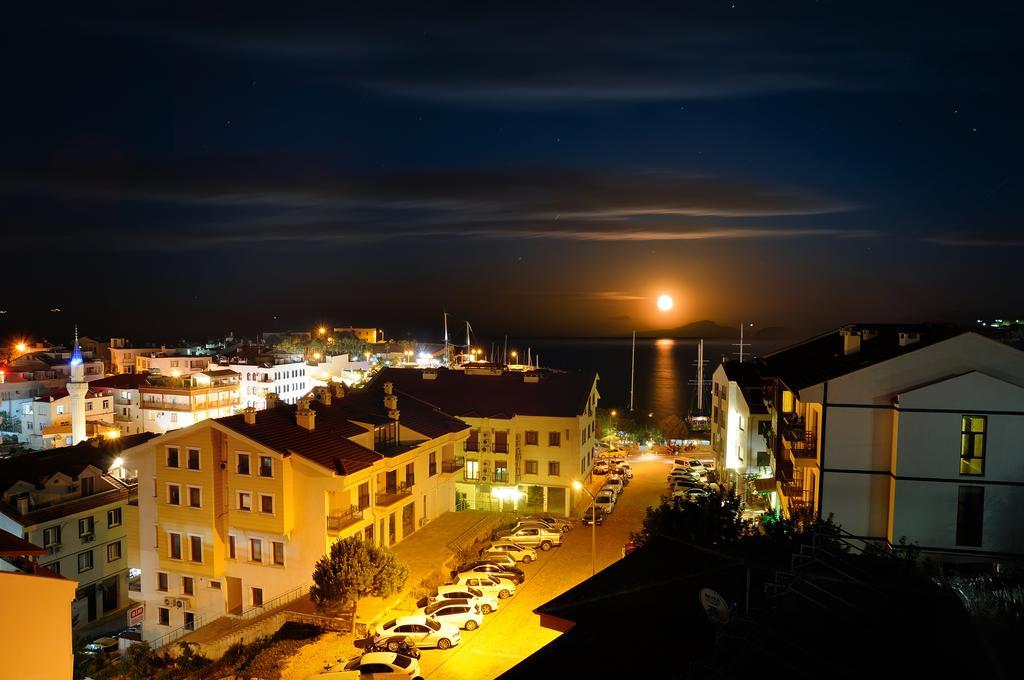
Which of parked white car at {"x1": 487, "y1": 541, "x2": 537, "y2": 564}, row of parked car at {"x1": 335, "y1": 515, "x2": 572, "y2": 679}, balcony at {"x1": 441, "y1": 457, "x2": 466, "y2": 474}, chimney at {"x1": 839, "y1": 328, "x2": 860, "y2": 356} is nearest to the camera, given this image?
row of parked car at {"x1": 335, "y1": 515, "x2": 572, "y2": 679}

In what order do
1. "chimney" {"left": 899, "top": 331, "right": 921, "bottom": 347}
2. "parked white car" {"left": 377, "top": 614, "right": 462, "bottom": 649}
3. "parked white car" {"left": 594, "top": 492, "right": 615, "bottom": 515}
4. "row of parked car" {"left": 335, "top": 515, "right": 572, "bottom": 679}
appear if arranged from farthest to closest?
"parked white car" {"left": 594, "top": 492, "right": 615, "bottom": 515} → "chimney" {"left": 899, "top": 331, "right": 921, "bottom": 347} → "parked white car" {"left": 377, "top": 614, "right": 462, "bottom": 649} → "row of parked car" {"left": 335, "top": 515, "right": 572, "bottom": 679}

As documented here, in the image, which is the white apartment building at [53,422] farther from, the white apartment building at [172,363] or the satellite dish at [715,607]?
the satellite dish at [715,607]

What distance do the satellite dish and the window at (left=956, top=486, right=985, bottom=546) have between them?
1355cm

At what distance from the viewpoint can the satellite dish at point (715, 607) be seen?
8.03 meters

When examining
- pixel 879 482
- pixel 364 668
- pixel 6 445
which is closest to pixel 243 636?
pixel 364 668

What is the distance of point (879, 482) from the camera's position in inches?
755

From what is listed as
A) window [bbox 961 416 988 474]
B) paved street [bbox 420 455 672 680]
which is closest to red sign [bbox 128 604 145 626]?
paved street [bbox 420 455 672 680]

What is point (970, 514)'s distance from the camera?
1809cm

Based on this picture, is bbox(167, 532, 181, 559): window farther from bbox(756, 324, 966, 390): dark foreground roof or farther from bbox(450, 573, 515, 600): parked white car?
bbox(756, 324, 966, 390): dark foreground roof

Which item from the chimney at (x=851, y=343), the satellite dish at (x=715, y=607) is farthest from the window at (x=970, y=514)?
the satellite dish at (x=715, y=607)

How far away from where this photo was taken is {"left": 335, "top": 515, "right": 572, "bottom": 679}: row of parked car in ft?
59.7

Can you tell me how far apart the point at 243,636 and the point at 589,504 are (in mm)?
19998

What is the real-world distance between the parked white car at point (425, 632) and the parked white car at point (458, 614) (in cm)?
Result: 50

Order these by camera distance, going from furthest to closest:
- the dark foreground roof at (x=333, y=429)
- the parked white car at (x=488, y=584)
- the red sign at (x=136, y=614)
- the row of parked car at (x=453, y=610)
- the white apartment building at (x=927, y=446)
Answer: the red sign at (x=136, y=614)
the dark foreground roof at (x=333, y=429)
the parked white car at (x=488, y=584)
the row of parked car at (x=453, y=610)
the white apartment building at (x=927, y=446)
